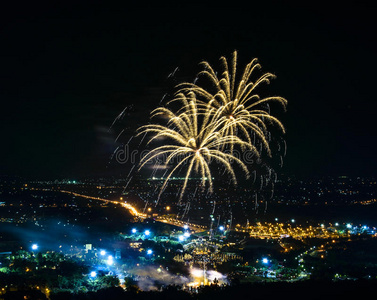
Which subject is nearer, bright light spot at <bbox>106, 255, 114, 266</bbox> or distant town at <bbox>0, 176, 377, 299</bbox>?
distant town at <bbox>0, 176, 377, 299</bbox>

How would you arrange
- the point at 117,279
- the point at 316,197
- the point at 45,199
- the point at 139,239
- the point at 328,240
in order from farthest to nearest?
1. the point at 316,197
2. the point at 45,199
3. the point at 328,240
4. the point at 139,239
5. the point at 117,279

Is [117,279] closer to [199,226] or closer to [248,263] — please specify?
[248,263]

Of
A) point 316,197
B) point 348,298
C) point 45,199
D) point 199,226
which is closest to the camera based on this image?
point 348,298

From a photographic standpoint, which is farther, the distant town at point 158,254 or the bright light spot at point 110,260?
the bright light spot at point 110,260

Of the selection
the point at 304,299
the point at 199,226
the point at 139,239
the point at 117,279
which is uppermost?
the point at 199,226

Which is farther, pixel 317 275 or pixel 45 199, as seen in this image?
pixel 45 199

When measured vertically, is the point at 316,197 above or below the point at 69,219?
above

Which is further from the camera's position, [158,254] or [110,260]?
[158,254]

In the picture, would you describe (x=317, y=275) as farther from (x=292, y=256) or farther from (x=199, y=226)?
(x=199, y=226)

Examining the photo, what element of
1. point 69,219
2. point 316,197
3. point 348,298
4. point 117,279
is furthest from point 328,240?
point 316,197

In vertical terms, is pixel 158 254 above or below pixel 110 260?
above
